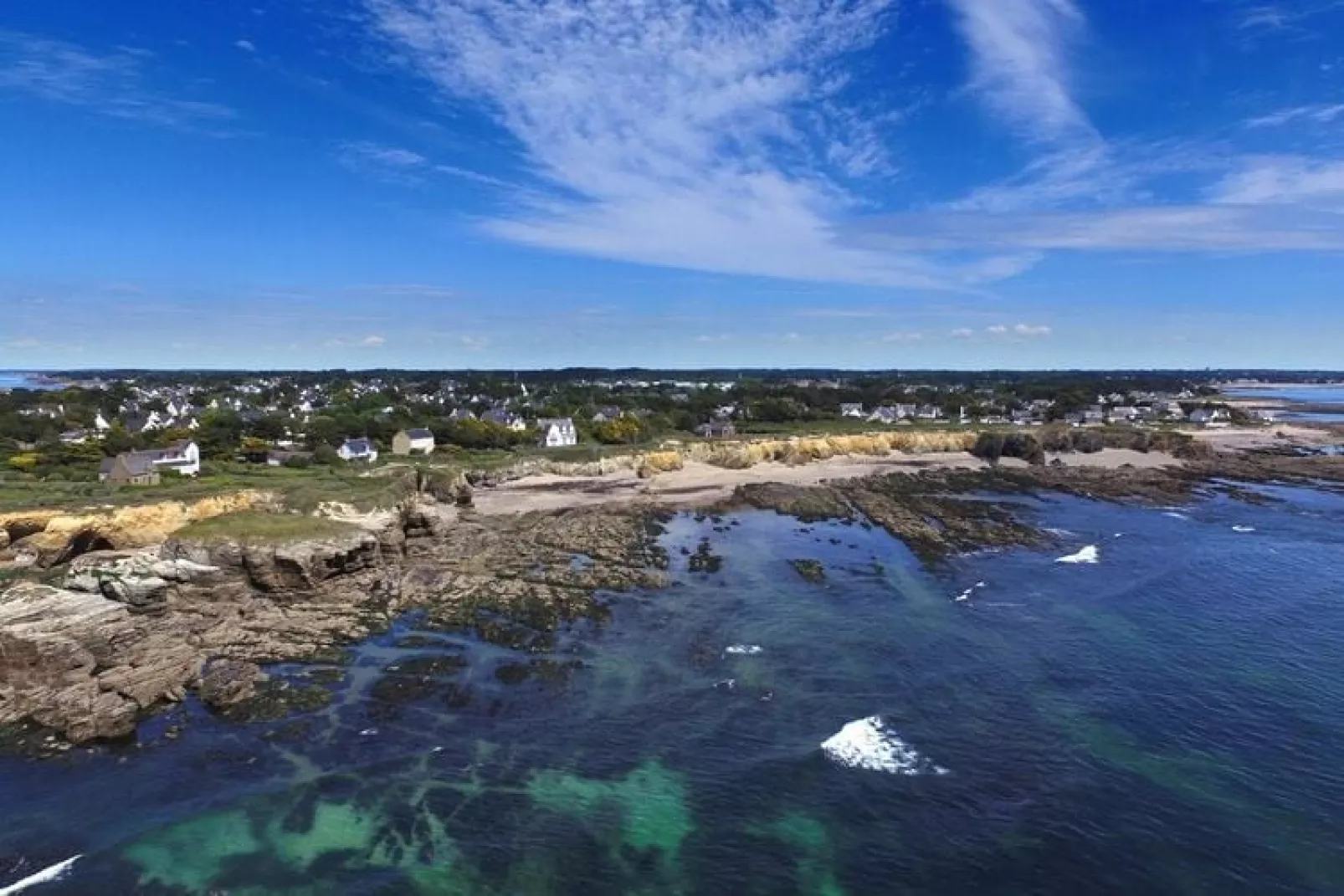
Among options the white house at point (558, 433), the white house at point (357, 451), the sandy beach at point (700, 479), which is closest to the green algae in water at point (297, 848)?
the sandy beach at point (700, 479)

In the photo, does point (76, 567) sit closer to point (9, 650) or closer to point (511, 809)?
point (9, 650)

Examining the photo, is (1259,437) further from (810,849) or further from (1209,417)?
(810,849)

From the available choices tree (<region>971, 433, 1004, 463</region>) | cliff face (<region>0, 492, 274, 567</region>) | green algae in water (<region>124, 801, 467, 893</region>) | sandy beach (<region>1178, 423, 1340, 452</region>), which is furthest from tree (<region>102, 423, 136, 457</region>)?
sandy beach (<region>1178, 423, 1340, 452</region>)

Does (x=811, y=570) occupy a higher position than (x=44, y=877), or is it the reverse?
(x=811, y=570)

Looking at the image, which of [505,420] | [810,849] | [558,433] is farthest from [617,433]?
[810,849]

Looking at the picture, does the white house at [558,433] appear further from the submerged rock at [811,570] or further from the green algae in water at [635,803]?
the green algae in water at [635,803]

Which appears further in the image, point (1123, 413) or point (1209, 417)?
point (1123, 413)
